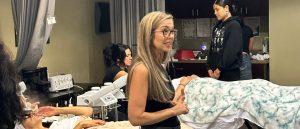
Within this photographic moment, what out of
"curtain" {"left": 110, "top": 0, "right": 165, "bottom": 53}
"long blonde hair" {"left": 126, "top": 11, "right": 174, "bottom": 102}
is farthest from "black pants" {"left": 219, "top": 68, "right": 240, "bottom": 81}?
"long blonde hair" {"left": 126, "top": 11, "right": 174, "bottom": 102}

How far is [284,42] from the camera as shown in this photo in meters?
5.65

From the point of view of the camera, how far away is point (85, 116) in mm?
2693

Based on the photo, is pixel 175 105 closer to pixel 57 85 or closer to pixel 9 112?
pixel 9 112

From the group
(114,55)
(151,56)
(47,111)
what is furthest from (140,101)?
(114,55)

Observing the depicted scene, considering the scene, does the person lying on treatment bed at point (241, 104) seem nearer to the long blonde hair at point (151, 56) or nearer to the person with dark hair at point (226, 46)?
the person with dark hair at point (226, 46)

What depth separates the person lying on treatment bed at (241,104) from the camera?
314cm

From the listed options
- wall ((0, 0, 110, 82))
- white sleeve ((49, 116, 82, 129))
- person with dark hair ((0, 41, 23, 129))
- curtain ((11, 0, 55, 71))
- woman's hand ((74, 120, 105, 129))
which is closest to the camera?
person with dark hair ((0, 41, 23, 129))

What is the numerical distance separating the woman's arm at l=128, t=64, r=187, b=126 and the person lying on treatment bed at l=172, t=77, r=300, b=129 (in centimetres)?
153

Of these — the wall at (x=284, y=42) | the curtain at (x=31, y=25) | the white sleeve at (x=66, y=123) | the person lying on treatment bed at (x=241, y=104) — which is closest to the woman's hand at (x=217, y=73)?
the person lying on treatment bed at (x=241, y=104)

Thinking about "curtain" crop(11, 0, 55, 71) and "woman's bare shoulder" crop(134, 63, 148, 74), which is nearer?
"woman's bare shoulder" crop(134, 63, 148, 74)

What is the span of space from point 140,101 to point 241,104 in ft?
5.46

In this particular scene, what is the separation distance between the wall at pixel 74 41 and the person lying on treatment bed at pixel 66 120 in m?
1.59

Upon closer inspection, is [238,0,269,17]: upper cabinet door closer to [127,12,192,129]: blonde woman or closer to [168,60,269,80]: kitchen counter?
[168,60,269,80]: kitchen counter

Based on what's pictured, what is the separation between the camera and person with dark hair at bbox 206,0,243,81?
378 cm
